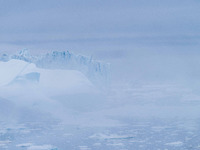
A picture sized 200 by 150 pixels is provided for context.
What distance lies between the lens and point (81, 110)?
13.0 m

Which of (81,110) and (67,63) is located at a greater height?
(67,63)

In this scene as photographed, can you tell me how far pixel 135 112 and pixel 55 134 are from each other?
14.9 ft

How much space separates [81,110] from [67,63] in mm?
3150

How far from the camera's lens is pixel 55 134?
9.25 metres

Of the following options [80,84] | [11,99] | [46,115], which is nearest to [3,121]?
[46,115]

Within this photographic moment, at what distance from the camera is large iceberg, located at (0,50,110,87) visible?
1539cm

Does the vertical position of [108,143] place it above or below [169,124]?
below

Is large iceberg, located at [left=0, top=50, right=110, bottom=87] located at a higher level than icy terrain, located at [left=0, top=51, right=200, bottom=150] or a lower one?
higher

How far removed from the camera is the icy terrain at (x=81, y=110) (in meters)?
8.34

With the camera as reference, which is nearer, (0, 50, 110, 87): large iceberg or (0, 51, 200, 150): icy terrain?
(0, 51, 200, 150): icy terrain

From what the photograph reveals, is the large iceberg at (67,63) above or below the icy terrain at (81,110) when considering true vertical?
above

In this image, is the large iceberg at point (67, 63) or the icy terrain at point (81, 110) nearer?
the icy terrain at point (81, 110)

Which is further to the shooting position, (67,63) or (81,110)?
(67,63)

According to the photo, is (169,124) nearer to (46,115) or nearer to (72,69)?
(46,115)
